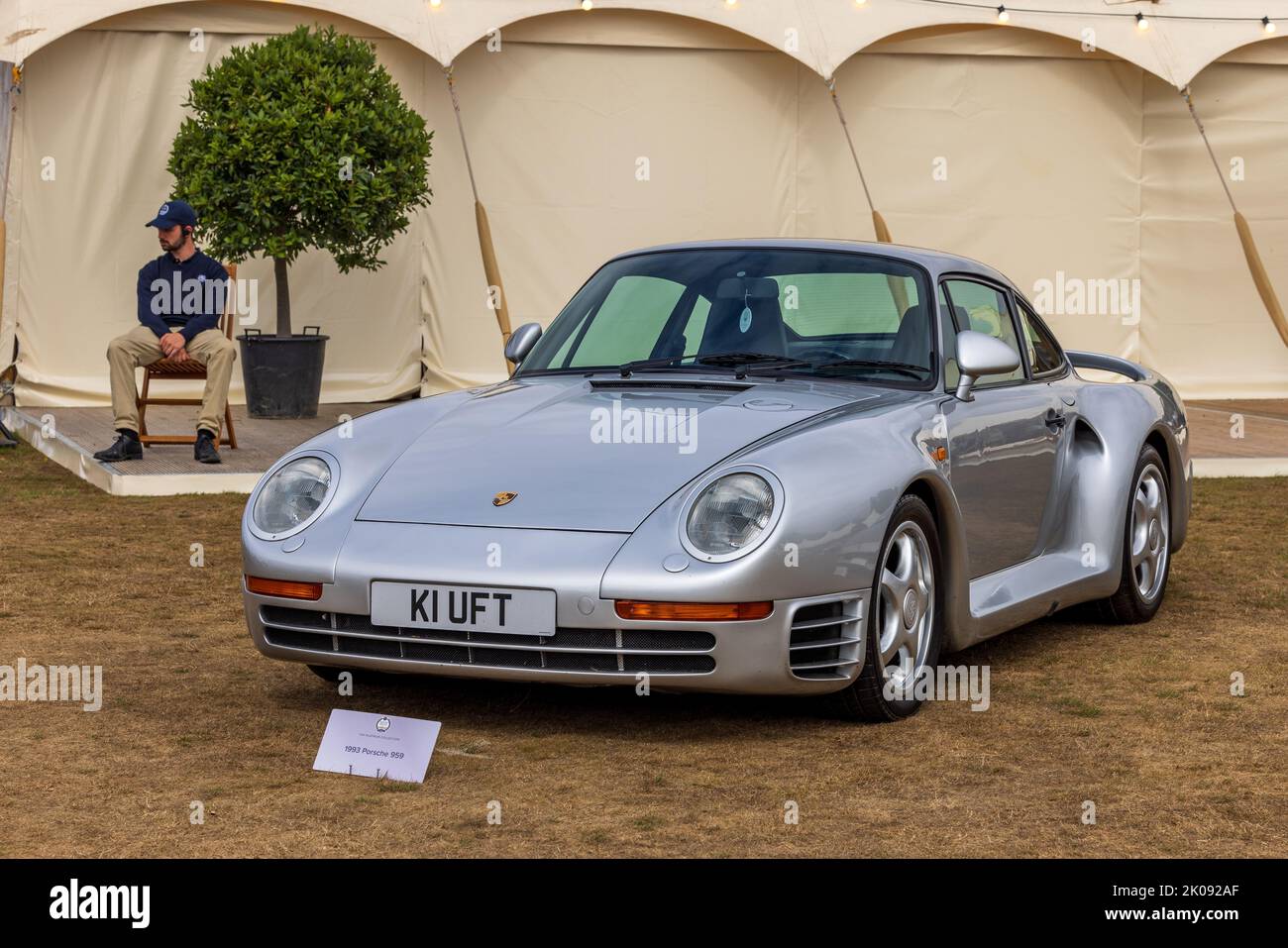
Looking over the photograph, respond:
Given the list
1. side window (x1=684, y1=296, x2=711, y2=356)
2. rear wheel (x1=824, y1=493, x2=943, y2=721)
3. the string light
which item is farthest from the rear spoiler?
the string light

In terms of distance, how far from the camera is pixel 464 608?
4312mm

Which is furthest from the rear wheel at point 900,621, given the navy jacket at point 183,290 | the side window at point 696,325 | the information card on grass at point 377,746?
the navy jacket at point 183,290

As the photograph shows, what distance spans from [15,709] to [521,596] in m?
1.51

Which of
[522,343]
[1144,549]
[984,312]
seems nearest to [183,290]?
[522,343]

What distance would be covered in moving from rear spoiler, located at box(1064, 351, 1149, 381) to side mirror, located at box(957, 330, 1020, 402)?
1930 mm

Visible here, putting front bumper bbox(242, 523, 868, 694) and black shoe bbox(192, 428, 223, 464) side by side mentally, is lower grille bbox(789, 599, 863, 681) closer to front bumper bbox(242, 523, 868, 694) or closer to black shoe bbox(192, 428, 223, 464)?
front bumper bbox(242, 523, 868, 694)

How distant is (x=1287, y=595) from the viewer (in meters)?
6.89

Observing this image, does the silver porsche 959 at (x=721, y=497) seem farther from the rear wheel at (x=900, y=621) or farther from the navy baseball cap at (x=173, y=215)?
the navy baseball cap at (x=173, y=215)

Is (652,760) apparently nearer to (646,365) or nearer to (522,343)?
(646,365)

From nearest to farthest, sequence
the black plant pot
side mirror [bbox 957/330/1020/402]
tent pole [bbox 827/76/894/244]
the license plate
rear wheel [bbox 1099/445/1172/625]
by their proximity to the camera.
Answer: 1. the license plate
2. side mirror [bbox 957/330/1020/402]
3. rear wheel [bbox 1099/445/1172/625]
4. the black plant pot
5. tent pole [bbox 827/76/894/244]

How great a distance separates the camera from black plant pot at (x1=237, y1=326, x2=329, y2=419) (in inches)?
487

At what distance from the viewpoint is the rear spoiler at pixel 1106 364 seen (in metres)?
Result: 7.11

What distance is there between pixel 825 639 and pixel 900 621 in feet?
→ 1.18
